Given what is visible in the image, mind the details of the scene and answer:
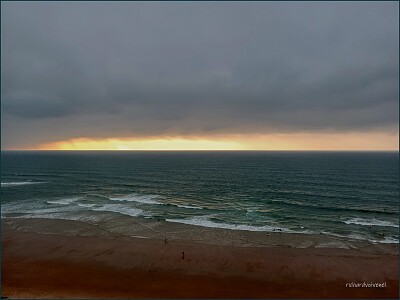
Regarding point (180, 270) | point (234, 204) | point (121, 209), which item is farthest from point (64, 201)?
point (180, 270)

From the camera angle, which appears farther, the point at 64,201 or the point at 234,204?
the point at 64,201

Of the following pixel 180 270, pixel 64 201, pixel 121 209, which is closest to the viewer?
pixel 180 270

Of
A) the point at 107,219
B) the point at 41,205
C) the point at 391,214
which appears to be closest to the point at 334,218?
the point at 391,214

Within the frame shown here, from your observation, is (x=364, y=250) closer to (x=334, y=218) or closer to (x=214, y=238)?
(x=334, y=218)

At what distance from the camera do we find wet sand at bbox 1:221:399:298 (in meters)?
26.2

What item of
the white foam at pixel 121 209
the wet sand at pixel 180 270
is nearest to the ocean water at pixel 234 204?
the white foam at pixel 121 209

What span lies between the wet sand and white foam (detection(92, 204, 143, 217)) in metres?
14.0

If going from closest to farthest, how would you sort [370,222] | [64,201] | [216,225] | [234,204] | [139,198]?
[216,225] → [370,222] → [234,204] → [64,201] → [139,198]

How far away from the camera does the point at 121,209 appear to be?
188ft

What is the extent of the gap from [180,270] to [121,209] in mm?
30369

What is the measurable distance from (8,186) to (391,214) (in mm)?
104085

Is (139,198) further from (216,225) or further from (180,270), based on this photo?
(180,270)

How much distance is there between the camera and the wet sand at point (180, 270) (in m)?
26.2

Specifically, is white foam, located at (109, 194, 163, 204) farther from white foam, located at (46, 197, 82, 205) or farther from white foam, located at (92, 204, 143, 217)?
white foam, located at (46, 197, 82, 205)
